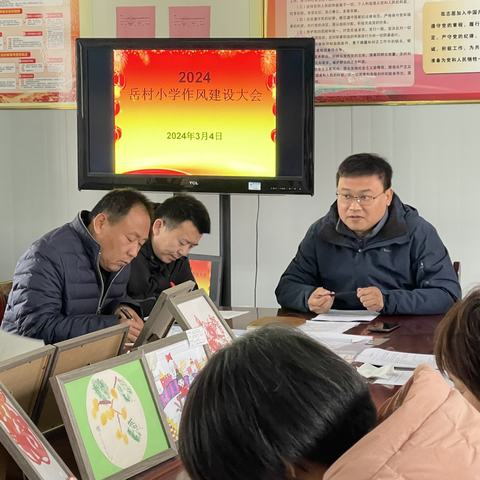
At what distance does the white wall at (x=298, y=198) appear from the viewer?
4.04 m

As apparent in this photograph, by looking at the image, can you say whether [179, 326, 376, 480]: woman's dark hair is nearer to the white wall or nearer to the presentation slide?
the presentation slide

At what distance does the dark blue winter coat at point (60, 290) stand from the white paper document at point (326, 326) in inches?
26.4

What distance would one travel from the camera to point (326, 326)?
2928 mm

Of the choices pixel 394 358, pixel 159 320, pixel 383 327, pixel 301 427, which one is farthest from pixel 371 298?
pixel 301 427

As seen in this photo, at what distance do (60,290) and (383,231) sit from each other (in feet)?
4.50

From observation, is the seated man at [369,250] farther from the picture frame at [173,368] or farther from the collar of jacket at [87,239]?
the picture frame at [173,368]

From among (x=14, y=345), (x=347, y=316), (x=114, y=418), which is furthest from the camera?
(x=347, y=316)

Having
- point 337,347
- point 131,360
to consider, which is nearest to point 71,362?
point 131,360

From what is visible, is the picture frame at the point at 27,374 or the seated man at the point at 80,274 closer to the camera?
the picture frame at the point at 27,374

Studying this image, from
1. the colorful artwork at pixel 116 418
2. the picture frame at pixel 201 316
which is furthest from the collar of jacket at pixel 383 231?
the colorful artwork at pixel 116 418

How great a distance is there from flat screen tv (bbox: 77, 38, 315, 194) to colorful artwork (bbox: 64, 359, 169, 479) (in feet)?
7.04

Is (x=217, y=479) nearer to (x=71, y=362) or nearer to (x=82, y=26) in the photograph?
(x=71, y=362)

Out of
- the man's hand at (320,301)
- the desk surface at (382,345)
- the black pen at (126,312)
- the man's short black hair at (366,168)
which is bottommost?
the desk surface at (382,345)

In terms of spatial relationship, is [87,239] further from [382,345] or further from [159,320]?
[382,345]
